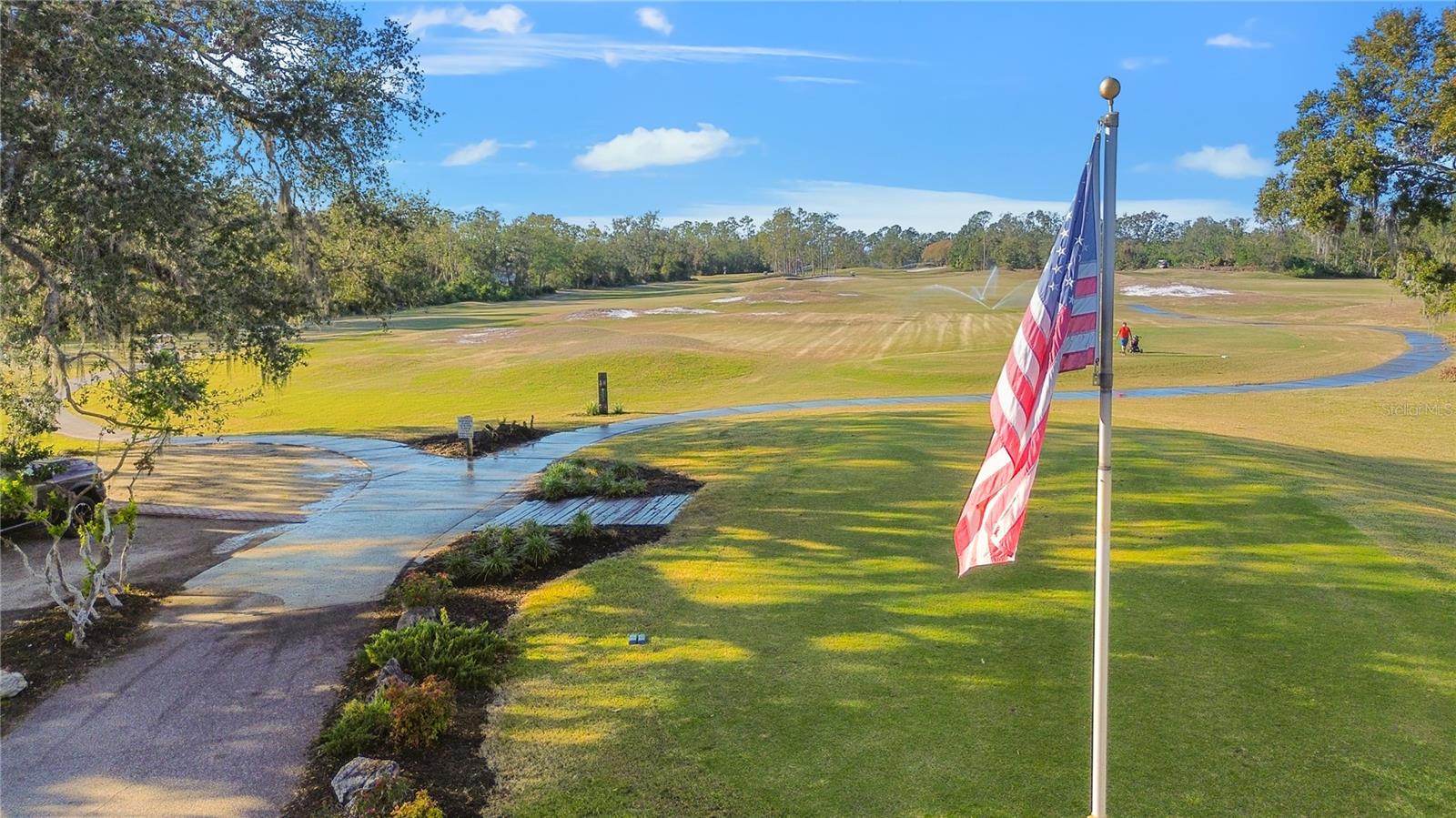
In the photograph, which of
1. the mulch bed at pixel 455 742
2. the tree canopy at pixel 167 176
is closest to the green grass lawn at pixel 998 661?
the mulch bed at pixel 455 742

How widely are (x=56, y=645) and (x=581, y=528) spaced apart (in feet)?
19.4

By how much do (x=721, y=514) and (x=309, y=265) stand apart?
28.9ft

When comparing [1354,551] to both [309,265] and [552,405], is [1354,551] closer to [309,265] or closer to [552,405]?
[309,265]

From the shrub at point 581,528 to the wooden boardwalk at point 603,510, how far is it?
0.65m

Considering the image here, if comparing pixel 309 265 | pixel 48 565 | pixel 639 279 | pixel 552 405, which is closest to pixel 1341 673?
pixel 48 565

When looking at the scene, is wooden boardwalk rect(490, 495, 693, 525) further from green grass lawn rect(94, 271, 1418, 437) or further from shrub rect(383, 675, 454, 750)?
green grass lawn rect(94, 271, 1418, 437)

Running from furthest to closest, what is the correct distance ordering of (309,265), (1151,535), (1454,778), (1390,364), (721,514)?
1. (1390,364)
2. (309,265)
3. (721,514)
4. (1151,535)
5. (1454,778)

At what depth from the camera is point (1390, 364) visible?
4066 centimetres

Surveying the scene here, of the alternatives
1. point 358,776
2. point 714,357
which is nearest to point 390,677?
point 358,776

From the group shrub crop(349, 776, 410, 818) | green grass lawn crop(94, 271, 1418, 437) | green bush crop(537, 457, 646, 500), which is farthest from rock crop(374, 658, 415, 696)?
green grass lawn crop(94, 271, 1418, 437)

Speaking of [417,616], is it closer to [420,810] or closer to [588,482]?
[420,810]

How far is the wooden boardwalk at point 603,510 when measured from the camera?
1350 cm

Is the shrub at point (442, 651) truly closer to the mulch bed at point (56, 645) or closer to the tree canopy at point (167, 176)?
the mulch bed at point (56, 645)

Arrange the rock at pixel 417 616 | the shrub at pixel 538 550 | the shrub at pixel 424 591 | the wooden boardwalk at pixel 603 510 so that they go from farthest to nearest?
the wooden boardwalk at pixel 603 510, the shrub at pixel 538 550, the shrub at pixel 424 591, the rock at pixel 417 616
